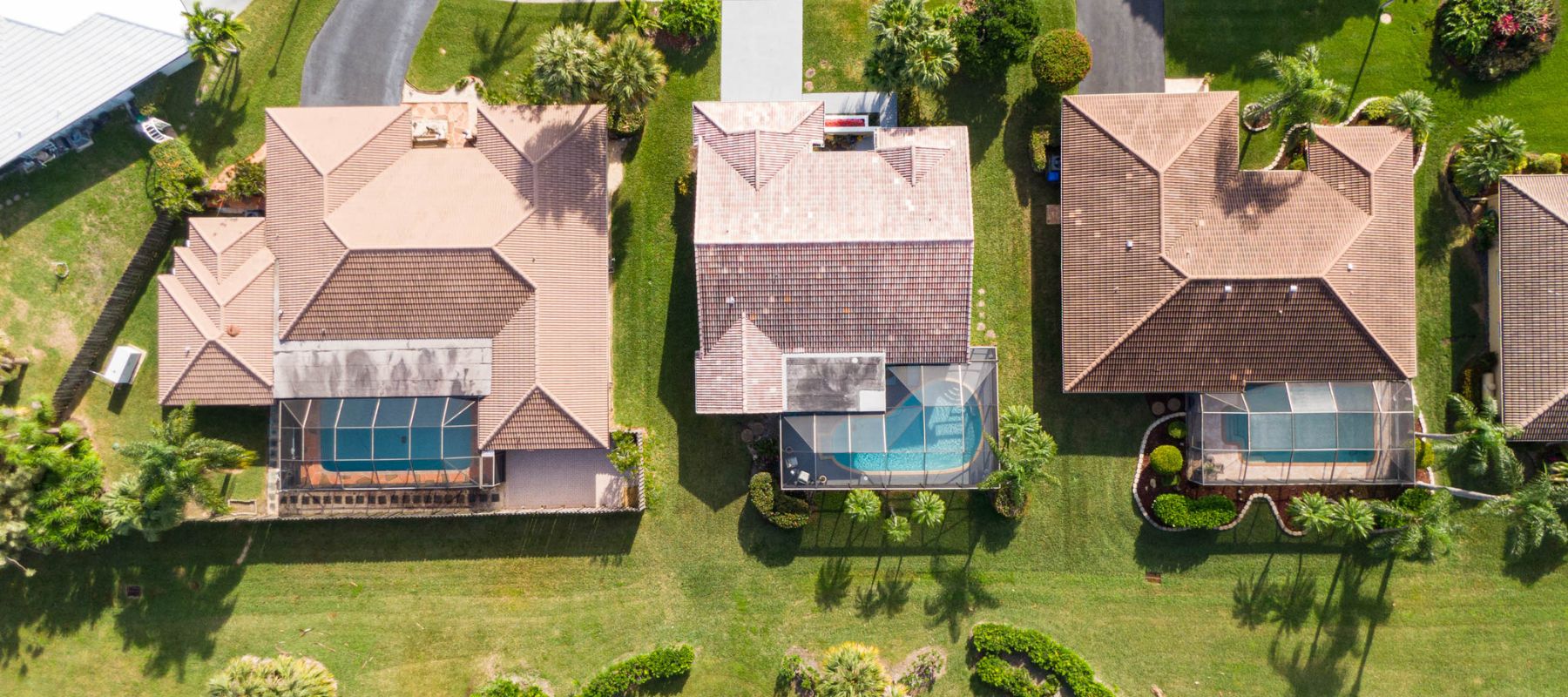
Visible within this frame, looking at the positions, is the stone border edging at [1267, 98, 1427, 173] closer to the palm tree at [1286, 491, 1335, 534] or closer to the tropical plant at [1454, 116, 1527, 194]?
the tropical plant at [1454, 116, 1527, 194]

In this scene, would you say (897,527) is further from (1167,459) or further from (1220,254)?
(1220,254)

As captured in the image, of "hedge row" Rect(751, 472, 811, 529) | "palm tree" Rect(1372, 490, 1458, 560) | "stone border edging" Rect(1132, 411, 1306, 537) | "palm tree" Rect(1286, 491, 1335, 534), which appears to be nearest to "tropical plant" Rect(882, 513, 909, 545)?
"hedge row" Rect(751, 472, 811, 529)

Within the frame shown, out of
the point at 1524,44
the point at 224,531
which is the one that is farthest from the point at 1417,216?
the point at 224,531

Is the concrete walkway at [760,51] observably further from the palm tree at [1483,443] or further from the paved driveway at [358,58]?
the palm tree at [1483,443]

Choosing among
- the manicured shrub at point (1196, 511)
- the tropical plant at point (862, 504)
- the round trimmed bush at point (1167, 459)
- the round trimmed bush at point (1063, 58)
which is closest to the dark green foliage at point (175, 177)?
the tropical plant at point (862, 504)

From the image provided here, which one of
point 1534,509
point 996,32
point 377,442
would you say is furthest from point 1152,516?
point 377,442
